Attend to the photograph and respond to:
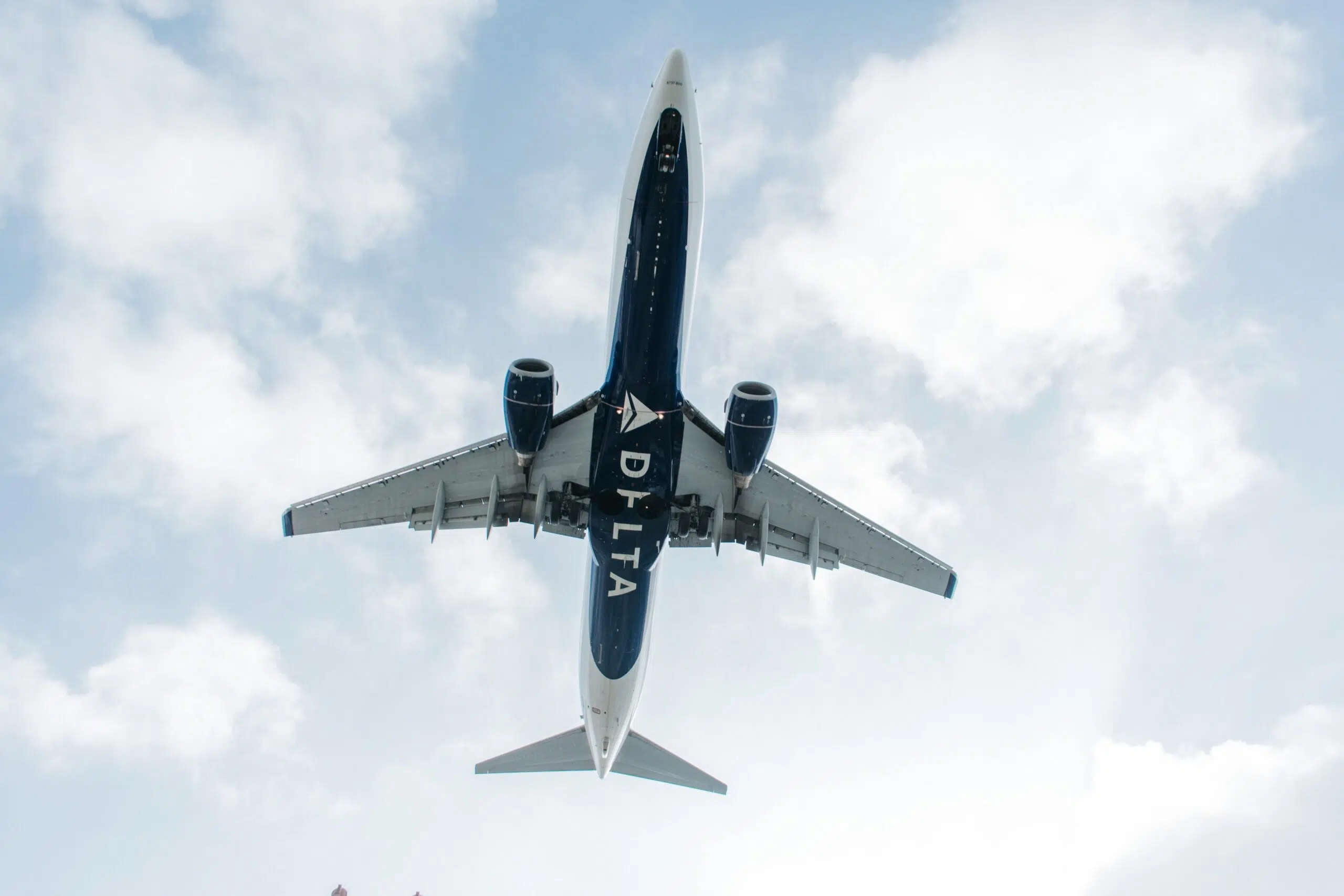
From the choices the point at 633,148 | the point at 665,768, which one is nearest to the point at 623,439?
the point at 633,148

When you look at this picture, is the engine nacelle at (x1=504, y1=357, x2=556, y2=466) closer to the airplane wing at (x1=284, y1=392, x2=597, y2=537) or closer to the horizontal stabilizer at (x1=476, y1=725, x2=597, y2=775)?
the airplane wing at (x1=284, y1=392, x2=597, y2=537)

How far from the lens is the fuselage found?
66.3ft

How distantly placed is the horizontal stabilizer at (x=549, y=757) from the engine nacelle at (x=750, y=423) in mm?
11962

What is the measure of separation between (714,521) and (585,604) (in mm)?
4013

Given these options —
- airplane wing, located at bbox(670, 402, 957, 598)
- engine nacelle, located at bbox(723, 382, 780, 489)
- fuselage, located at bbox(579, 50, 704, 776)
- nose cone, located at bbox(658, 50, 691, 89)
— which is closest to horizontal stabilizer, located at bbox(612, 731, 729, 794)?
fuselage, located at bbox(579, 50, 704, 776)

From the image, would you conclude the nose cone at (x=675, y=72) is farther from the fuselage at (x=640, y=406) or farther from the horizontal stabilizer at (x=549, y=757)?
the horizontal stabilizer at (x=549, y=757)

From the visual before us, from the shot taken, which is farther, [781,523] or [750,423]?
[781,523]

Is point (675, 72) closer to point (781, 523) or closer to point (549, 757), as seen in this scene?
point (781, 523)

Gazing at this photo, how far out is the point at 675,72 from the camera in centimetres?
1995

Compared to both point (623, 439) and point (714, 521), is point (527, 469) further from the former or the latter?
point (714, 521)

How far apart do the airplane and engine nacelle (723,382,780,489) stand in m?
0.04

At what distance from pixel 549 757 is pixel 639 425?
497 inches

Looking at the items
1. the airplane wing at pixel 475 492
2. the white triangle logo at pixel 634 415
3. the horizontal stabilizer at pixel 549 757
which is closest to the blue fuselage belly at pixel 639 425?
the white triangle logo at pixel 634 415

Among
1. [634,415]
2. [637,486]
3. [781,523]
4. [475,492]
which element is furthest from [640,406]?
[781,523]
